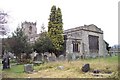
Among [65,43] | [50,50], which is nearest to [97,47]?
[65,43]

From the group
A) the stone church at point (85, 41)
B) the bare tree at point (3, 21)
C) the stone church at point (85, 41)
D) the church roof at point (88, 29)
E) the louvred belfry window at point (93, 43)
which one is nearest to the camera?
the bare tree at point (3, 21)

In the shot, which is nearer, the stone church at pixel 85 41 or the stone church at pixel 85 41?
the stone church at pixel 85 41

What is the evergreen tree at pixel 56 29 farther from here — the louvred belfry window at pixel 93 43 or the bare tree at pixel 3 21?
the bare tree at pixel 3 21

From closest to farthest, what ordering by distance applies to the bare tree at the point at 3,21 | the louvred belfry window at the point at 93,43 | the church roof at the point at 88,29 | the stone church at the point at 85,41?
the bare tree at the point at 3,21
the stone church at the point at 85,41
the church roof at the point at 88,29
the louvred belfry window at the point at 93,43

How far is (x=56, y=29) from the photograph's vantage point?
123 ft

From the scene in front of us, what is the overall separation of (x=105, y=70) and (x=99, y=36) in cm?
3136

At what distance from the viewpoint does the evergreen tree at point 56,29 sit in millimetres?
36438

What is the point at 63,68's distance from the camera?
1675 centimetres

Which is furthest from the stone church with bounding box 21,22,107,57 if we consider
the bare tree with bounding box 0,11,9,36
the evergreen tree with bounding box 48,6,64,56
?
the bare tree with bounding box 0,11,9,36

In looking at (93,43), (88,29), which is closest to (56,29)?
(88,29)

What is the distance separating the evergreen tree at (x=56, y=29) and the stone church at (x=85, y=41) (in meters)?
1.80

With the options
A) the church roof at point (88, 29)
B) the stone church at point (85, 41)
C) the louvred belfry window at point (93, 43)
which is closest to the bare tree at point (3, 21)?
the stone church at point (85, 41)

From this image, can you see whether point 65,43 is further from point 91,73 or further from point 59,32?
point 91,73

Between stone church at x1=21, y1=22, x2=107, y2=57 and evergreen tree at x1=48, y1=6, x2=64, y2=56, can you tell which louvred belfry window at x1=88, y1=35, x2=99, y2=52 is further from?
evergreen tree at x1=48, y1=6, x2=64, y2=56
